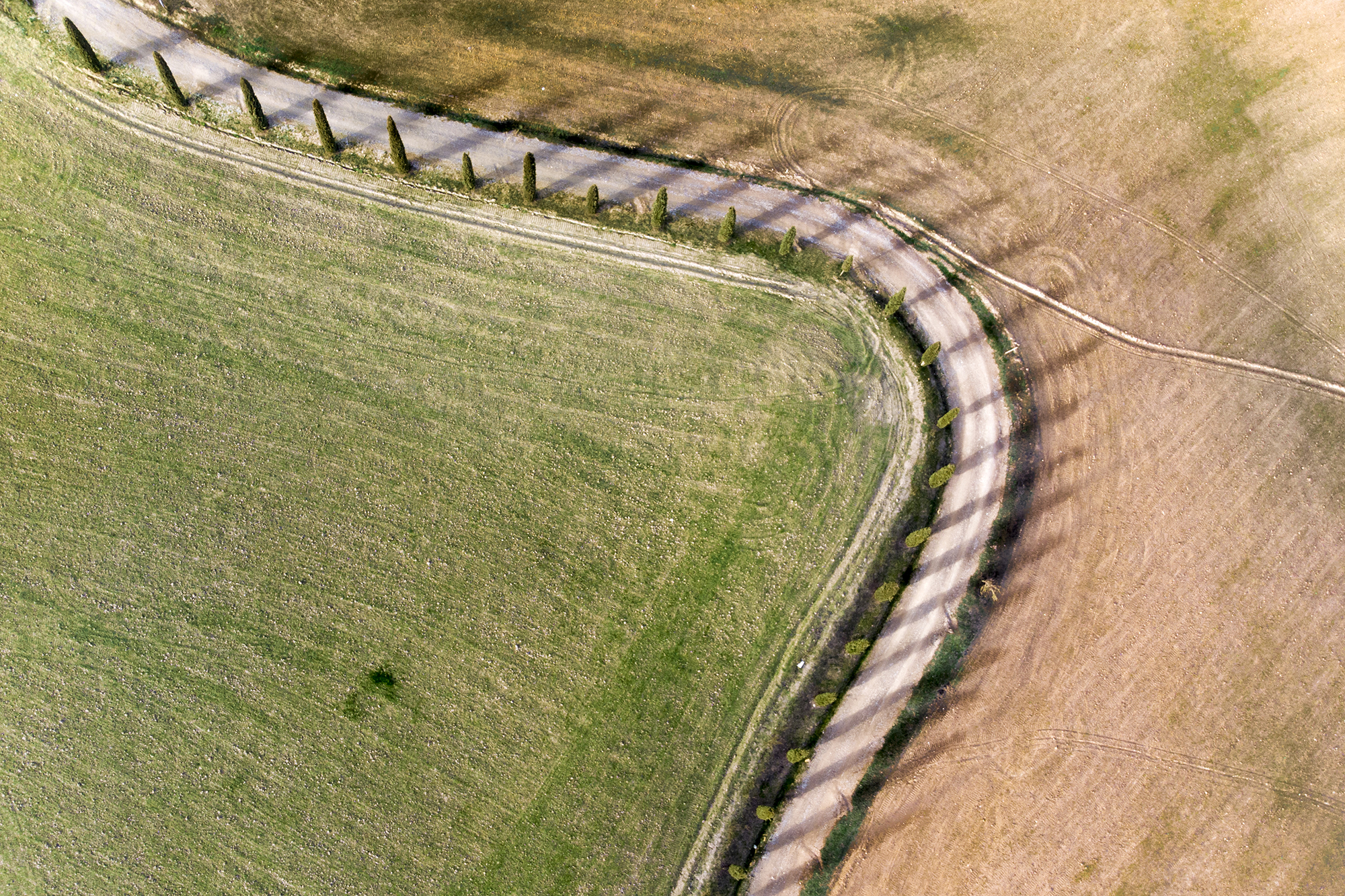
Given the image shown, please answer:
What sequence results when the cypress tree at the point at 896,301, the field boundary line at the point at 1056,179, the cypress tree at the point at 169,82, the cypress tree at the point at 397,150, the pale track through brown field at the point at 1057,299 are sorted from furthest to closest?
the field boundary line at the point at 1056,179, the pale track through brown field at the point at 1057,299, the cypress tree at the point at 169,82, the cypress tree at the point at 397,150, the cypress tree at the point at 896,301

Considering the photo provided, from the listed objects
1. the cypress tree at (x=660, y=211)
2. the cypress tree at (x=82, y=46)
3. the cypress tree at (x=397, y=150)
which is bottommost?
the cypress tree at (x=82, y=46)

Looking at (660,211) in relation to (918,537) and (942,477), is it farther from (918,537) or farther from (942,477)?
(918,537)

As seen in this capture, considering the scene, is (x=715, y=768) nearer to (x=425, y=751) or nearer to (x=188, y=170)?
(x=425, y=751)

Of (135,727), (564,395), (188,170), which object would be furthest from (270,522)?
(188,170)

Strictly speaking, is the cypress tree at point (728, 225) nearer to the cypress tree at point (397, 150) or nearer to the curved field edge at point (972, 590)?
the curved field edge at point (972, 590)

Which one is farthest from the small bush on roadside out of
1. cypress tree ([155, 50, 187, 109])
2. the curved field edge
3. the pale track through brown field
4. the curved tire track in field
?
cypress tree ([155, 50, 187, 109])

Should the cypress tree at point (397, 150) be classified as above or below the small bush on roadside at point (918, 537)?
above

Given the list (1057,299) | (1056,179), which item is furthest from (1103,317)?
(1056,179)

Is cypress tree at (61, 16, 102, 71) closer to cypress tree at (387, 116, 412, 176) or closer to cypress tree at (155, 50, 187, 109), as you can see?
cypress tree at (155, 50, 187, 109)

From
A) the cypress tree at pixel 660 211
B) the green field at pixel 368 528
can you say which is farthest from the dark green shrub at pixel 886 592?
the cypress tree at pixel 660 211
